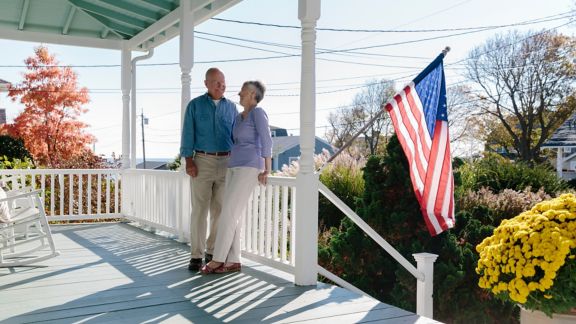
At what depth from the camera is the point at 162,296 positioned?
392 cm

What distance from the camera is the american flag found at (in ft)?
13.5

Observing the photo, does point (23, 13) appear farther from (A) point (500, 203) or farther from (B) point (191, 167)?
(A) point (500, 203)

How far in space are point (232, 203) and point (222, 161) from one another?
18.3 inches

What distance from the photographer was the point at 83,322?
3287mm

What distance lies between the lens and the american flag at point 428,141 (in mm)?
4129

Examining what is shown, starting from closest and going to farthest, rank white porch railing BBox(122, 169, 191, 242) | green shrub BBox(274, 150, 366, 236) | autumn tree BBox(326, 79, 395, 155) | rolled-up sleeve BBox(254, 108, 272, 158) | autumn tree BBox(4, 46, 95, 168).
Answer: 1. rolled-up sleeve BBox(254, 108, 272, 158)
2. white porch railing BBox(122, 169, 191, 242)
3. green shrub BBox(274, 150, 366, 236)
4. autumn tree BBox(4, 46, 95, 168)
5. autumn tree BBox(326, 79, 395, 155)

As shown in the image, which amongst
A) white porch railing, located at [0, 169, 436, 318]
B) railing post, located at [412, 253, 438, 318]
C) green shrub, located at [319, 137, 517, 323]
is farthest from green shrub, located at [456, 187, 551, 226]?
railing post, located at [412, 253, 438, 318]

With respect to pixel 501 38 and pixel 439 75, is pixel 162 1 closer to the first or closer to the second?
pixel 439 75

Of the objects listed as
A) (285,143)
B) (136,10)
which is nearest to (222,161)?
(136,10)

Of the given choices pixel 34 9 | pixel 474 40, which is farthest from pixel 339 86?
pixel 34 9

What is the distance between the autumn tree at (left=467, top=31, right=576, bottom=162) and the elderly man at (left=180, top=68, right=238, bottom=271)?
24521 millimetres

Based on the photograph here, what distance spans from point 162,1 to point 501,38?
25.2 meters

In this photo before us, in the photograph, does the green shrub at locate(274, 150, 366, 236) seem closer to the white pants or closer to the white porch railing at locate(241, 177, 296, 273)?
the white porch railing at locate(241, 177, 296, 273)

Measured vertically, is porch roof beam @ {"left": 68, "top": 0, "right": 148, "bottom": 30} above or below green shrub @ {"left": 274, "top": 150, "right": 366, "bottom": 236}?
above
